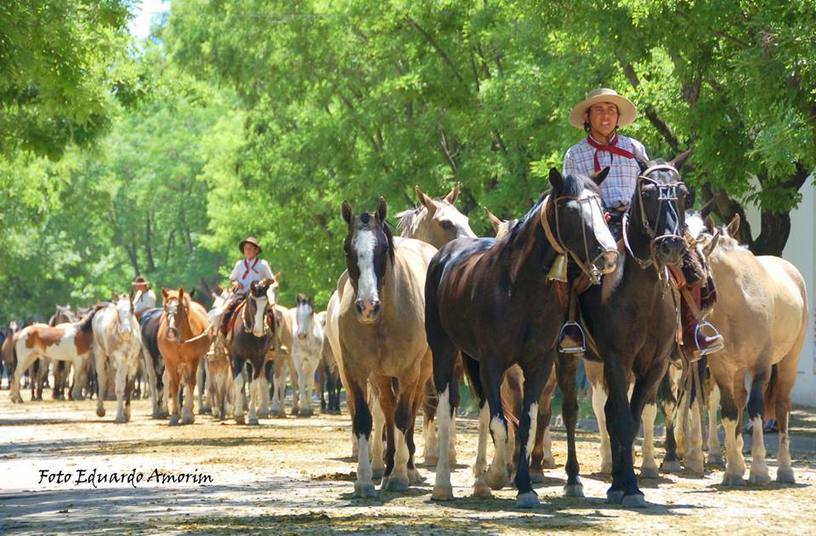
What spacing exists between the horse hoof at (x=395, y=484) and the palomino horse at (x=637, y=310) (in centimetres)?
216

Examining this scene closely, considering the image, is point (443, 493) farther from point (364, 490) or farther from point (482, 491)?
point (364, 490)

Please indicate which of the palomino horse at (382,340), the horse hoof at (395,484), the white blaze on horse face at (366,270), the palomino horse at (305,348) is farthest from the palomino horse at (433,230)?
the palomino horse at (305,348)

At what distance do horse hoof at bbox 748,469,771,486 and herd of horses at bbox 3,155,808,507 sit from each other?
1cm

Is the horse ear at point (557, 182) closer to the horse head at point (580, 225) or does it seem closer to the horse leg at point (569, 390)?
the horse head at point (580, 225)

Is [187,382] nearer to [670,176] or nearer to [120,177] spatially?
[670,176]

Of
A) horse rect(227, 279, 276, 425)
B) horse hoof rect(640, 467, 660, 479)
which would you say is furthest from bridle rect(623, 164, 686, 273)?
horse rect(227, 279, 276, 425)

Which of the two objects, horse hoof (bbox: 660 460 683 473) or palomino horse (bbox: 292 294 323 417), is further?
palomino horse (bbox: 292 294 323 417)

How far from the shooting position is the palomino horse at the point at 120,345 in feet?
96.6

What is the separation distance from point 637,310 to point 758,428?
Result: 244cm

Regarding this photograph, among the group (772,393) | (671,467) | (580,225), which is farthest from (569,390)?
(772,393)

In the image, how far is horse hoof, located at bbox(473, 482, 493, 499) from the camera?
12.9m

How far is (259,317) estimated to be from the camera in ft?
87.2

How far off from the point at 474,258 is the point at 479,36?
2094cm

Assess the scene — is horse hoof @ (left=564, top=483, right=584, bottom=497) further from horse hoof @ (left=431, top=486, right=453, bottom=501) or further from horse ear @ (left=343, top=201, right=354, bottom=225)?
horse ear @ (left=343, top=201, right=354, bottom=225)
